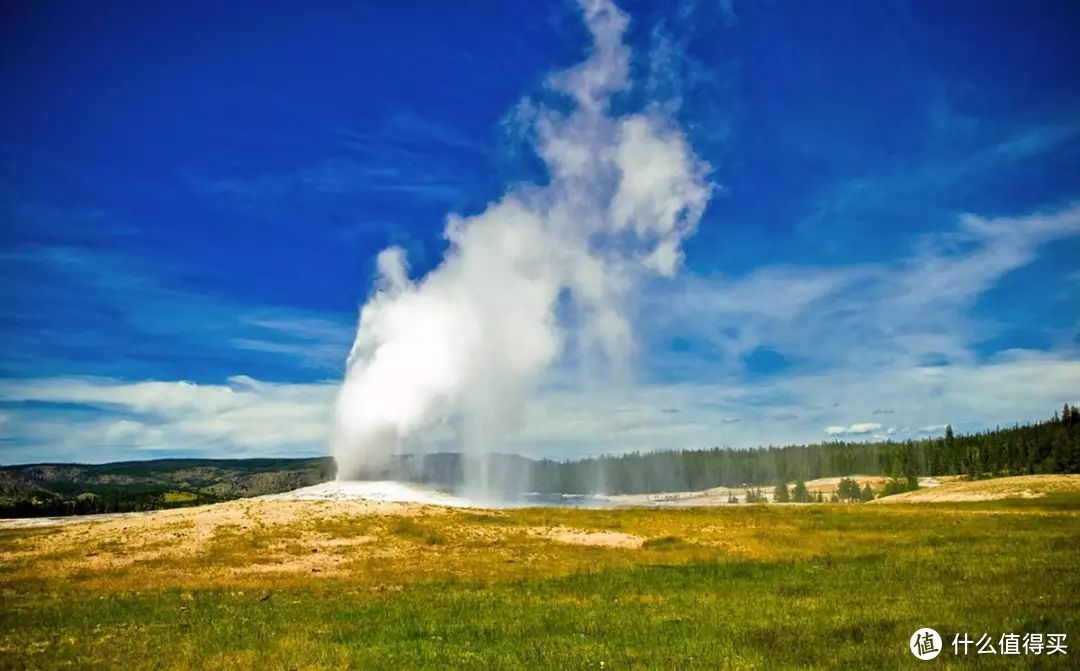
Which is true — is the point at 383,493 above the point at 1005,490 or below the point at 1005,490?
below

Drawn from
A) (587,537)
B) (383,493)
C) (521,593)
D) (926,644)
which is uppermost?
(926,644)

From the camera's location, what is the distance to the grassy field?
18.6m

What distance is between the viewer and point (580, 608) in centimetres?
2547

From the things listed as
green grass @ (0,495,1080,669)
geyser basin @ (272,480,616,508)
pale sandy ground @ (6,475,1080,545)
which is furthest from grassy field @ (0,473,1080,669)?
geyser basin @ (272,480,616,508)

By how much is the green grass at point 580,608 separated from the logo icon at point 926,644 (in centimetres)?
30

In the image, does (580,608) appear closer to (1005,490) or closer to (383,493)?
(1005,490)

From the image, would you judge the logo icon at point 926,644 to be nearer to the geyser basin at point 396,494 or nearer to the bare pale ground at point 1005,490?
the bare pale ground at point 1005,490

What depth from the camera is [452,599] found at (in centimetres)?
2859

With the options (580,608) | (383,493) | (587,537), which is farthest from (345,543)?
(383,493)

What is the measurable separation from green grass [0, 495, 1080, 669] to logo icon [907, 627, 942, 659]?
30 cm

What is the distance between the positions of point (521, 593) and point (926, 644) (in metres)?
16.6

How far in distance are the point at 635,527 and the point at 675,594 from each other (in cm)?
3536

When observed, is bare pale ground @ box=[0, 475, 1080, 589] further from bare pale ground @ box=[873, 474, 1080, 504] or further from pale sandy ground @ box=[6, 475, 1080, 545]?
bare pale ground @ box=[873, 474, 1080, 504]

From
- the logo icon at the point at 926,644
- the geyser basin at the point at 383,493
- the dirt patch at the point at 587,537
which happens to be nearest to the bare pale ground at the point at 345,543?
the dirt patch at the point at 587,537
